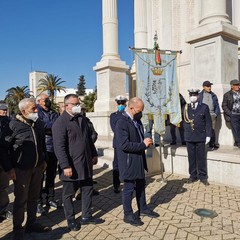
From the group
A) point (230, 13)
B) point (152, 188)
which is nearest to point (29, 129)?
point (152, 188)

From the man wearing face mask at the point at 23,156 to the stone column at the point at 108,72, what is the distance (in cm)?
819

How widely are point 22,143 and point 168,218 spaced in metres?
2.51

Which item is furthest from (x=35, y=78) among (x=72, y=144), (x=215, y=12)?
(x=72, y=144)

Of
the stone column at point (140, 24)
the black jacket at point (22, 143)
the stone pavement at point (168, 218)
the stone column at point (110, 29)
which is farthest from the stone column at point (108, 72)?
the black jacket at point (22, 143)

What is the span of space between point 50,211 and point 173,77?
4.25 m

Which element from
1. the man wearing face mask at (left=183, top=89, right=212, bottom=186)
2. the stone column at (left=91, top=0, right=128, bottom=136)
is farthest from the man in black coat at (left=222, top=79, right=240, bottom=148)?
the stone column at (left=91, top=0, right=128, bottom=136)

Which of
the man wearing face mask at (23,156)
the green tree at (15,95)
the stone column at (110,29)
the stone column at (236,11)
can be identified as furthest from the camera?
the green tree at (15,95)

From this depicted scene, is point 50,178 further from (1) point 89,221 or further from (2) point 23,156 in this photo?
(2) point 23,156

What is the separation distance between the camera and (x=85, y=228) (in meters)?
4.00

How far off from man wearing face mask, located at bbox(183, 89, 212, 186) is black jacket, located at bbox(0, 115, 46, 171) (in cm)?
355

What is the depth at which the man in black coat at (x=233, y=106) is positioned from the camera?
Result: 6516 millimetres

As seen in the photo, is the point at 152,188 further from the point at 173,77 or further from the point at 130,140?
the point at 173,77

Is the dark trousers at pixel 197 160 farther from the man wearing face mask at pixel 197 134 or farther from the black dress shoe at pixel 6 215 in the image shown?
the black dress shoe at pixel 6 215

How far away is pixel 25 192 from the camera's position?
366 cm
